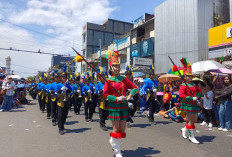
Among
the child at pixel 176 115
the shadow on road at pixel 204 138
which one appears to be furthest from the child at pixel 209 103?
the shadow on road at pixel 204 138

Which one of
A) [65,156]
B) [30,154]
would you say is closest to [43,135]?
[30,154]

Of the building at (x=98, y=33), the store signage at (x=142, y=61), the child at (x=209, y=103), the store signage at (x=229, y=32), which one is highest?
the building at (x=98, y=33)

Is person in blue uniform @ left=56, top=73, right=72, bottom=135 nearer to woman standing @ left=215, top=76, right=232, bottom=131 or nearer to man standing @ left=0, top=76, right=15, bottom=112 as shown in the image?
woman standing @ left=215, top=76, right=232, bottom=131

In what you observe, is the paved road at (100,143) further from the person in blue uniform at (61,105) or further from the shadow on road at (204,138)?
the person in blue uniform at (61,105)

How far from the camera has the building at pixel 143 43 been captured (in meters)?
19.8

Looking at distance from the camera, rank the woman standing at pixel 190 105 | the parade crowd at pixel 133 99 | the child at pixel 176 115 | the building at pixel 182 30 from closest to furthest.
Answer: the parade crowd at pixel 133 99
the woman standing at pixel 190 105
the child at pixel 176 115
the building at pixel 182 30

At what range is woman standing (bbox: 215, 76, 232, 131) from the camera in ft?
20.9

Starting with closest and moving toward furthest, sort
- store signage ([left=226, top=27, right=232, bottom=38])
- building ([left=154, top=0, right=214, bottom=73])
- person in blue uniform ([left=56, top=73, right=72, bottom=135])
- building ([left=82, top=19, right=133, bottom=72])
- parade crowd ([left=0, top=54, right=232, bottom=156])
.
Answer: parade crowd ([left=0, top=54, right=232, bottom=156]) < person in blue uniform ([left=56, top=73, right=72, bottom=135]) < store signage ([left=226, top=27, right=232, bottom=38]) < building ([left=154, top=0, right=214, bottom=73]) < building ([left=82, top=19, right=133, bottom=72])

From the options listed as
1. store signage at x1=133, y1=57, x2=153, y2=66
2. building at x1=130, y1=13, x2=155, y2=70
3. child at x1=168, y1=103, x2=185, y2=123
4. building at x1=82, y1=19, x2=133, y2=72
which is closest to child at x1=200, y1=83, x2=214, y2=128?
child at x1=168, y1=103, x2=185, y2=123

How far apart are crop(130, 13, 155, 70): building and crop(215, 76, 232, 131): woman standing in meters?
12.6

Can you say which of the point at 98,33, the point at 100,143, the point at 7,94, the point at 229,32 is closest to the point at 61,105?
the point at 100,143

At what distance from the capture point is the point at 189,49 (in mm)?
15703

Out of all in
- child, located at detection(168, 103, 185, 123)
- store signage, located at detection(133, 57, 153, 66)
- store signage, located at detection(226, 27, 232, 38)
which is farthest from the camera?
store signage, located at detection(133, 57, 153, 66)

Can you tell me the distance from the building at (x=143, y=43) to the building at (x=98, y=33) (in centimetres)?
1682
